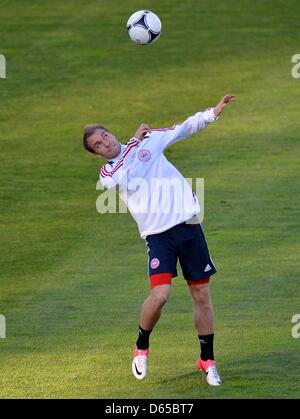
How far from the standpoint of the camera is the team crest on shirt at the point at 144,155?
35.0 feet

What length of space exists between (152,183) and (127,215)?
5.77 m

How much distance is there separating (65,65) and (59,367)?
1230 cm

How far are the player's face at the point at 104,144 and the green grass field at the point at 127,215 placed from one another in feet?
6.35

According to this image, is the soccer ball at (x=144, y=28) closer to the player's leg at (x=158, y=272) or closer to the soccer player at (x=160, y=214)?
the soccer player at (x=160, y=214)

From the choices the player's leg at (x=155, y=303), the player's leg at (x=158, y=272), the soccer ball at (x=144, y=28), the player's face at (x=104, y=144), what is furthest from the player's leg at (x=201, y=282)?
the soccer ball at (x=144, y=28)

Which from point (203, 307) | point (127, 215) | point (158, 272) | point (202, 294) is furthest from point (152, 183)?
point (127, 215)

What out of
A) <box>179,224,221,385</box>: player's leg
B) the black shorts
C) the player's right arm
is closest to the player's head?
the player's right arm

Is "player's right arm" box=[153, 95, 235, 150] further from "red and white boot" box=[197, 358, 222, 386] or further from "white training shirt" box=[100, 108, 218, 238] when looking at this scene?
"red and white boot" box=[197, 358, 222, 386]

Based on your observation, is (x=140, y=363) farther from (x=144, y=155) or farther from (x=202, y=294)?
(x=144, y=155)

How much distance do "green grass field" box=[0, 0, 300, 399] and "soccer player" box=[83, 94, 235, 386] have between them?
0.45 metres

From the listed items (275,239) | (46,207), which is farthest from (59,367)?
(46,207)

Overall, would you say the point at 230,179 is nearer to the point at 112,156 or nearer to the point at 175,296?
the point at 175,296

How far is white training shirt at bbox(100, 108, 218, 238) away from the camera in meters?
10.6

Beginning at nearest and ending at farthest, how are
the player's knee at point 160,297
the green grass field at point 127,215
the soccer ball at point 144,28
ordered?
the player's knee at point 160,297, the green grass field at point 127,215, the soccer ball at point 144,28
